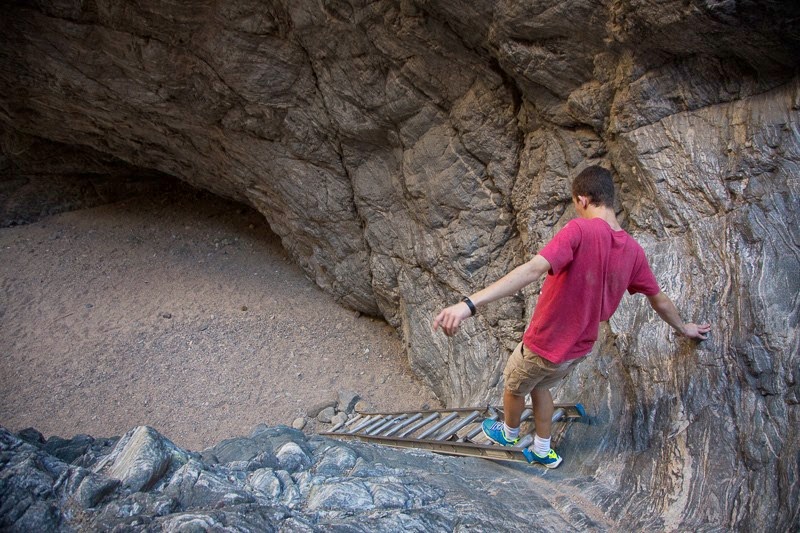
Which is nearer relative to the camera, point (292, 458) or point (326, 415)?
point (292, 458)

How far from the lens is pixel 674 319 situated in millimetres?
3451

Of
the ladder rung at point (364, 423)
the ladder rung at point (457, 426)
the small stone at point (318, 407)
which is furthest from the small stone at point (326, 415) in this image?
the ladder rung at point (457, 426)

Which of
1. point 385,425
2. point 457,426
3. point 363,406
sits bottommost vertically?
point 363,406

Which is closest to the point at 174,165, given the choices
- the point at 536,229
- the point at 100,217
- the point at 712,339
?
the point at 100,217

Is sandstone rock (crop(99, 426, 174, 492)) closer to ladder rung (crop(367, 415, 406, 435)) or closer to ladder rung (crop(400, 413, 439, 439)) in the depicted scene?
ladder rung (crop(400, 413, 439, 439))

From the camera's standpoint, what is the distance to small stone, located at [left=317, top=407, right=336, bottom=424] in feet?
25.3

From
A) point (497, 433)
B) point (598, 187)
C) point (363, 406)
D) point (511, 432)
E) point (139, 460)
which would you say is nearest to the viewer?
point (139, 460)

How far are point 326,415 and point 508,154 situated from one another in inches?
154

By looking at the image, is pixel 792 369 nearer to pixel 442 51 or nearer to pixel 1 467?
pixel 1 467

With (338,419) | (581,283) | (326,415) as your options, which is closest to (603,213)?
(581,283)

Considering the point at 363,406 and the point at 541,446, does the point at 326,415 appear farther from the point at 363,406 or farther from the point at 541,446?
the point at 541,446

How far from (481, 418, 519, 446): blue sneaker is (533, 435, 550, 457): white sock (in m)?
0.24

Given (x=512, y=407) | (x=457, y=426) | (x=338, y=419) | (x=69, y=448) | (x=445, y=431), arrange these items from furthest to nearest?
1. (x=338, y=419)
2. (x=445, y=431)
3. (x=457, y=426)
4. (x=512, y=407)
5. (x=69, y=448)

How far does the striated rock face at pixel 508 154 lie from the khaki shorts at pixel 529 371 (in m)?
0.59
